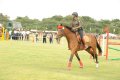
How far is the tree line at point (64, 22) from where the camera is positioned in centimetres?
7486

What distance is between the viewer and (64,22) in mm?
62625

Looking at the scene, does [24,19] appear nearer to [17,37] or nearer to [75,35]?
[17,37]

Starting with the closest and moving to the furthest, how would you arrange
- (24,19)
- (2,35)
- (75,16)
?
(75,16) → (2,35) → (24,19)

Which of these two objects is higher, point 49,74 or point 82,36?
point 82,36

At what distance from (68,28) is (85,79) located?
450cm

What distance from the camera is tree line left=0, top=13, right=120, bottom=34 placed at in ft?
246

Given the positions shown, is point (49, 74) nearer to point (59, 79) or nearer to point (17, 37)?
point (59, 79)

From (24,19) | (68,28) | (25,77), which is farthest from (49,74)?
(24,19)

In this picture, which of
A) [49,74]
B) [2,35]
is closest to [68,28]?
[49,74]

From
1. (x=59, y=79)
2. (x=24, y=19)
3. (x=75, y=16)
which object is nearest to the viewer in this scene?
(x=59, y=79)

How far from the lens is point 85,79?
12.9 meters

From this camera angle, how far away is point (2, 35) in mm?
52469

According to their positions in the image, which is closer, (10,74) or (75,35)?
(10,74)

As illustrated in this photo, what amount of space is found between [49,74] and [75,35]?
3732 millimetres
